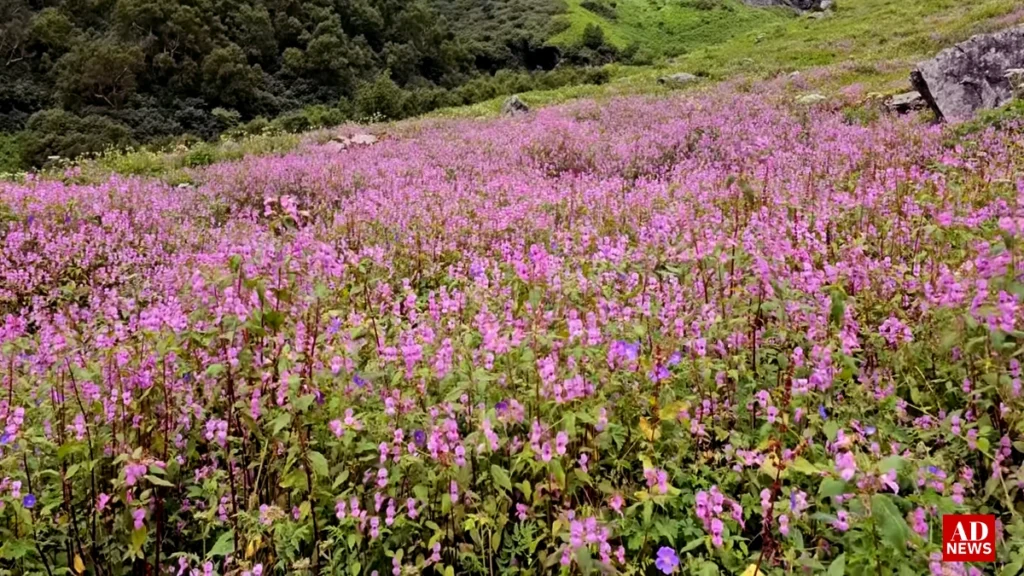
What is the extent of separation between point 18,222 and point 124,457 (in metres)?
7.84

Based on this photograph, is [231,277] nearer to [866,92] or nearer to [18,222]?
[18,222]

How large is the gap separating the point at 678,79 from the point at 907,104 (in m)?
14.2

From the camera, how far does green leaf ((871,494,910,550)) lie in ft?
6.25

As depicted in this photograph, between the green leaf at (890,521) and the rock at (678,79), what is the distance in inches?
1049

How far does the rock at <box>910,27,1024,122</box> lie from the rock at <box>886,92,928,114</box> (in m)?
0.64

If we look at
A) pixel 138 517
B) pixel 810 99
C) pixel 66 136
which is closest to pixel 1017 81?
pixel 810 99

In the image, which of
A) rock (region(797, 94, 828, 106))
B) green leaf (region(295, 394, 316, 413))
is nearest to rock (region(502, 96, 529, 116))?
rock (region(797, 94, 828, 106))

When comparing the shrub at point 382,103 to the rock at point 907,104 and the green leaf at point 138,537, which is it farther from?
the green leaf at point 138,537

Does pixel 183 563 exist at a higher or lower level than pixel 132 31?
lower

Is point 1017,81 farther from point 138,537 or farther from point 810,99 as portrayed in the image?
point 138,537

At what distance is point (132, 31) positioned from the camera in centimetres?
3428

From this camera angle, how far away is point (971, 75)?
1316 cm

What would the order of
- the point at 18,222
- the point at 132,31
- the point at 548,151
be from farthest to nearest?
1. the point at 132,31
2. the point at 548,151
3. the point at 18,222

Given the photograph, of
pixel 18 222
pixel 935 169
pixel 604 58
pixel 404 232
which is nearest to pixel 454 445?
pixel 404 232
